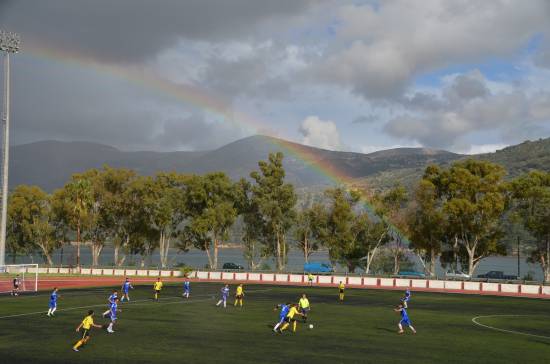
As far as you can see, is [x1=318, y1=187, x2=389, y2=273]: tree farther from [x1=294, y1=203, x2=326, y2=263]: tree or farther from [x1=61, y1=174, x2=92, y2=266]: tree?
[x1=61, y1=174, x2=92, y2=266]: tree

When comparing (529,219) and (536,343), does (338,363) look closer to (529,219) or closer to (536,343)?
(536,343)

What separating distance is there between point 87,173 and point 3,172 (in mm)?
31538

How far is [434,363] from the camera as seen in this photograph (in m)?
24.2

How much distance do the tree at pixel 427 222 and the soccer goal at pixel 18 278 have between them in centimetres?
5545

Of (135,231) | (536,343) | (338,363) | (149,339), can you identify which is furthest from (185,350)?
(135,231)

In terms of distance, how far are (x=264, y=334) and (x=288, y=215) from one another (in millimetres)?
69205

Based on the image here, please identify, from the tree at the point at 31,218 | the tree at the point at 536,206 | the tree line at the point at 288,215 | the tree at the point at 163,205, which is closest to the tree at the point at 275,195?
the tree line at the point at 288,215

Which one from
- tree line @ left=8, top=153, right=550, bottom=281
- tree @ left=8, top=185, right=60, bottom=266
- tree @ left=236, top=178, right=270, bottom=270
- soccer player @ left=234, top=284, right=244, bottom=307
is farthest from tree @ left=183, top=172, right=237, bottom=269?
soccer player @ left=234, top=284, right=244, bottom=307

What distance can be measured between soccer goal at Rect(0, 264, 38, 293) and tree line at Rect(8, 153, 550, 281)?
15834mm

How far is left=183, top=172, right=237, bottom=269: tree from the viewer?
326ft

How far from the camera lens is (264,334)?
1234 inches

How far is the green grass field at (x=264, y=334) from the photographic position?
2508 cm

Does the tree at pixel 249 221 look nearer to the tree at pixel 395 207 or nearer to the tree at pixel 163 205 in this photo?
the tree at pixel 163 205

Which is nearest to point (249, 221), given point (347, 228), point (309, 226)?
point (309, 226)
